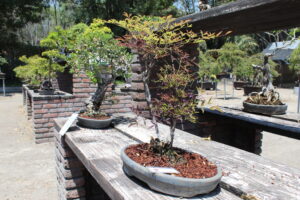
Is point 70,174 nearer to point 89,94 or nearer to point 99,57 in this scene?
point 99,57

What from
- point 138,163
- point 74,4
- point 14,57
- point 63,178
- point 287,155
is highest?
point 74,4

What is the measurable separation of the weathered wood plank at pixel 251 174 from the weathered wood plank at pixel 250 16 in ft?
3.71

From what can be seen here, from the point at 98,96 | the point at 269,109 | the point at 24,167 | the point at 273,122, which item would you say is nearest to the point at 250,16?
the point at 273,122

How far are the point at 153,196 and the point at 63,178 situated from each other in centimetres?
180

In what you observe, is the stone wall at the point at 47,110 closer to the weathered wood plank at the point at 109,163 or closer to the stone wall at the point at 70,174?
the stone wall at the point at 70,174

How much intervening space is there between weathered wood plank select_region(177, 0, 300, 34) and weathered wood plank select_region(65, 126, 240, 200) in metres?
1.42

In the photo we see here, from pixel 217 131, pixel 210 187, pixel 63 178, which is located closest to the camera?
pixel 210 187

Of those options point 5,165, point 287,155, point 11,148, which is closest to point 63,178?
point 5,165

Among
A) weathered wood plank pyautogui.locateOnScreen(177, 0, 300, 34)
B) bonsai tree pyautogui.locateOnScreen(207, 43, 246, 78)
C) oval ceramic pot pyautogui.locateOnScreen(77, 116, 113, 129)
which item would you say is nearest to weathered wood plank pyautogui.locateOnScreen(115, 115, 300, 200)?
oval ceramic pot pyautogui.locateOnScreen(77, 116, 113, 129)

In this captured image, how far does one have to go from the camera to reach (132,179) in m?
1.38

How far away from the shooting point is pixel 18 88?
61.0ft

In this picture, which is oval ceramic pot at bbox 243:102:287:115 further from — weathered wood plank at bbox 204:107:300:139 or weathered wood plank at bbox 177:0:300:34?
weathered wood plank at bbox 177:0:300:34

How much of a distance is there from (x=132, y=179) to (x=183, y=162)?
288 mm

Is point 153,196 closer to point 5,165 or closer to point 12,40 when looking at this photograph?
point 5,165
